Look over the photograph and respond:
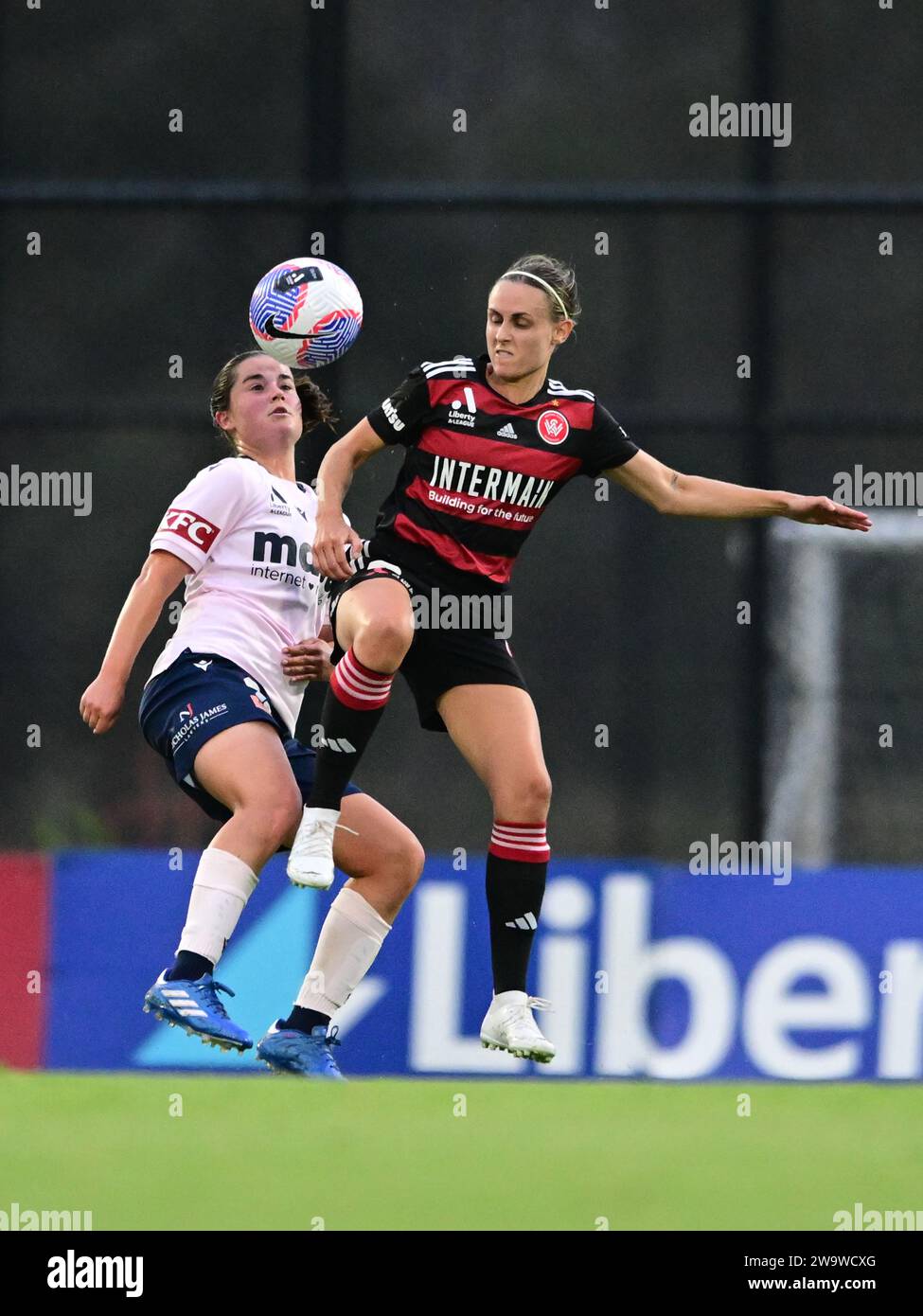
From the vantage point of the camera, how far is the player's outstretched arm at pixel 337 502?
17.5 ft

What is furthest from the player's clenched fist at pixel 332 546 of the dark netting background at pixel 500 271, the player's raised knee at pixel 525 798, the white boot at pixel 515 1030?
the dark netting background at pixel 500 271

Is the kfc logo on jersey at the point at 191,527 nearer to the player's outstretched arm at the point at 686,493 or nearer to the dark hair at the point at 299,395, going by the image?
the dark hair at the point at 299,395

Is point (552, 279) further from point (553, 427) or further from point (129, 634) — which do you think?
point (129, 634)

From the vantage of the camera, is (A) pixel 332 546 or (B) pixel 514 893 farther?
(B) pixel 514 893

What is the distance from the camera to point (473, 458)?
5539 millimetres

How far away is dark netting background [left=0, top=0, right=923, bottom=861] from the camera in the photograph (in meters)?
9.21

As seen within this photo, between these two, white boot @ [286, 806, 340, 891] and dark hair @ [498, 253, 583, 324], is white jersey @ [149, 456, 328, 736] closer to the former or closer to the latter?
white boot @ [286, 806, 340, 891]

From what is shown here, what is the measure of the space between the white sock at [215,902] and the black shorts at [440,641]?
63cm

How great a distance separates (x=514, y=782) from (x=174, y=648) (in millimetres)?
1068

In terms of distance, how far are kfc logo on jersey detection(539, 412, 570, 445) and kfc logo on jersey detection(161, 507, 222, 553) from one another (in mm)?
934

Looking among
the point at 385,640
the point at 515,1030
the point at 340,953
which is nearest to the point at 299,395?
the point at 385,640

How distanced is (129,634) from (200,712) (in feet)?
0.90

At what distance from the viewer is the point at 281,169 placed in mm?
9281

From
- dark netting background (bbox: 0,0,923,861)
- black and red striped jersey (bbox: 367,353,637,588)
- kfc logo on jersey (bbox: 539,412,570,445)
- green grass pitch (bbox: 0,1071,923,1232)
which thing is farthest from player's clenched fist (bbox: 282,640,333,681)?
dark netting background (bbox: 0,0,923,861)
